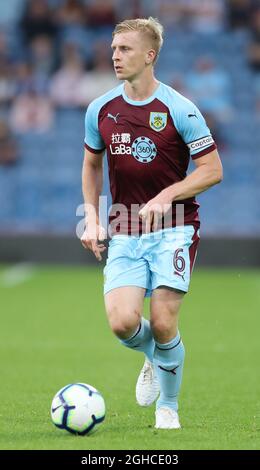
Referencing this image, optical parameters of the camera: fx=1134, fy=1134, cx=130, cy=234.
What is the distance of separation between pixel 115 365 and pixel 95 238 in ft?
10.4

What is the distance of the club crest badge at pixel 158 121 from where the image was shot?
22.1 feet

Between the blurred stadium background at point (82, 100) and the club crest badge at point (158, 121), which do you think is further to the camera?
the blurred stadium background at point (82, 100)

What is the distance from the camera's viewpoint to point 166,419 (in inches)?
259

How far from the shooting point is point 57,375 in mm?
8906

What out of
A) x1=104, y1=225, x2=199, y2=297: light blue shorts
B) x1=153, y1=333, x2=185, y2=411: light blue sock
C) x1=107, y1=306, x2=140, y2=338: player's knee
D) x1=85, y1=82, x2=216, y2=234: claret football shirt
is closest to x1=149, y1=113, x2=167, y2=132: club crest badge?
x1=85, y1=82, x2=216, y2=234: claret football shirt

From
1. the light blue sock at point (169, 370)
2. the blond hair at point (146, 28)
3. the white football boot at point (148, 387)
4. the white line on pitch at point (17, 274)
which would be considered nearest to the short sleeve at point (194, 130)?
the blond hair at point (146, 28)

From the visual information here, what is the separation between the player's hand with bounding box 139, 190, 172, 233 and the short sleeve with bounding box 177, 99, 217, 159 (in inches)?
13.5

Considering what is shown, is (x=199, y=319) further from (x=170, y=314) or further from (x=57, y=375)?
(x=170, y=314)

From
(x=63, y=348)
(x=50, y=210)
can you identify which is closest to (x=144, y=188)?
(x=63, y=348)

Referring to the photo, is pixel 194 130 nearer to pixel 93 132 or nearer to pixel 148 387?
pixel 93 132

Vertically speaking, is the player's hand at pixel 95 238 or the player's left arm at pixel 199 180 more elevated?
the player's left arm at pixel 199 180

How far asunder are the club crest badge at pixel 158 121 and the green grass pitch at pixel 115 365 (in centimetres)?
176

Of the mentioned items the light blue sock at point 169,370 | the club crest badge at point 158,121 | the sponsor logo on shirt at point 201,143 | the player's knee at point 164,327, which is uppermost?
the club crest badge at point 158,121

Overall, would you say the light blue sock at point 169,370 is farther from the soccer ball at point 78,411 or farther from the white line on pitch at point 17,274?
the white line on pitch at point 17,274
